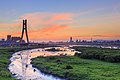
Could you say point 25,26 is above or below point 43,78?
above

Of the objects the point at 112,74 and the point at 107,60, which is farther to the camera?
the point at 107,60

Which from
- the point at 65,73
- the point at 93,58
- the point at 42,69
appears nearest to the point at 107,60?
the point at 93,58

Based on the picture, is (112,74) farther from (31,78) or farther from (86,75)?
(31,78)

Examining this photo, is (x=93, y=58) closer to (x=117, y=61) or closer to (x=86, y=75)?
(x=117, y=61)

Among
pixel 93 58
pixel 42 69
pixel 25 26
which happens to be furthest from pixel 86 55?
pixel 25 26

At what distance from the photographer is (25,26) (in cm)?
15262

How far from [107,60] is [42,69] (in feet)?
62.9

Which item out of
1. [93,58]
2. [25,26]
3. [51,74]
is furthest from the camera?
[25,26]

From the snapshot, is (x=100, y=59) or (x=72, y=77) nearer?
(x=72, y=77)

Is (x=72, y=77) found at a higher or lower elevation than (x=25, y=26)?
lower

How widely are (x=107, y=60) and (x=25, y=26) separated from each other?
307 feet

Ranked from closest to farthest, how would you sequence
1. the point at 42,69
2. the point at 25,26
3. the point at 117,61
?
the point at 42,69
the point at 117,61
the point at 25,26

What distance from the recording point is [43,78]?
44156 millimetres

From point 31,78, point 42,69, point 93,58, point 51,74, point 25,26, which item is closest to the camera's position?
point 31,78
